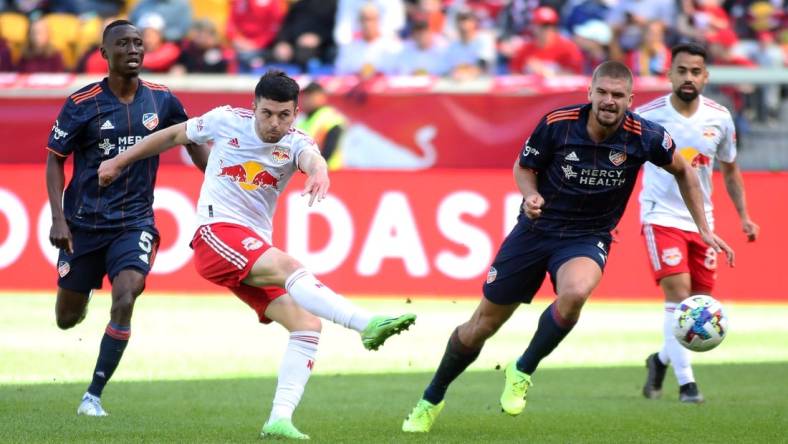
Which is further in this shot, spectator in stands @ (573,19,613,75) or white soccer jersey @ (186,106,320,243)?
spectator in stands @ (573,19,613,75)

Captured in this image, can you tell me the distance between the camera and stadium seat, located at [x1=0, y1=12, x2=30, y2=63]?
20.2m

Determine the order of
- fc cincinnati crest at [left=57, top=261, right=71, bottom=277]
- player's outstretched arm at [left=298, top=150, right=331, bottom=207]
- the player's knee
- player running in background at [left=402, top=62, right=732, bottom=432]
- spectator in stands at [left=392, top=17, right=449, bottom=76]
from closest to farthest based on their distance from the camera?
player's outstretched arm at [left=298, top=150, right=331, bottom=207] → player running in background at [left=402, top=62, right=732, bottom=432] → fc cincinnati crest at [left=57, top=261, right=71, bottom=277] → the player's knee → spectator in stands at [left=392, top=17, right=449, bottom=76]

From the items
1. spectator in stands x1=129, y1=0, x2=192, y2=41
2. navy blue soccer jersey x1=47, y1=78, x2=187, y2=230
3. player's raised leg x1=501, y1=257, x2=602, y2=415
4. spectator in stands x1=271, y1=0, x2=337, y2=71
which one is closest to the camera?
player's raised leg x1=501, y1=257, x2=602, y2=415

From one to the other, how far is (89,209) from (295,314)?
208 cm

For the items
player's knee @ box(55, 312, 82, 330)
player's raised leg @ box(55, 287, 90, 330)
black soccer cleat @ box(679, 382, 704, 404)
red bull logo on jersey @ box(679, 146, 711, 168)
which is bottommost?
black soccer cleat @ box(679, 382, 704, 404)

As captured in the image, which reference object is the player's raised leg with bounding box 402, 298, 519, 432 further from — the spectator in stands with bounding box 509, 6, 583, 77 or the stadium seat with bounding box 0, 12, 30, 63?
the stadium seat with bounding box 0, 12, 30, 63

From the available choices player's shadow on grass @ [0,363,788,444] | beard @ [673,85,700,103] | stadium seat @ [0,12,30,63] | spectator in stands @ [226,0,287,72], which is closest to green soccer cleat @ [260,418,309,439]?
player's shadow on grass @ [0,363,788,444]

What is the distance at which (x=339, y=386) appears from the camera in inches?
417

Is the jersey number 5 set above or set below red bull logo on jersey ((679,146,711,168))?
below

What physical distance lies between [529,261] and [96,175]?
2.97 meters

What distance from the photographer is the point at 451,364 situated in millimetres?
8359

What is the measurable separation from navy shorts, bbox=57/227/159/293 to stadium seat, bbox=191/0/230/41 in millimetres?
12203

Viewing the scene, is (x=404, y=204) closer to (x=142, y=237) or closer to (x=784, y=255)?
(x=784, y=255)

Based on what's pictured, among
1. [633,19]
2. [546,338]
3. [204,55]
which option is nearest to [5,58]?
[204,55]
